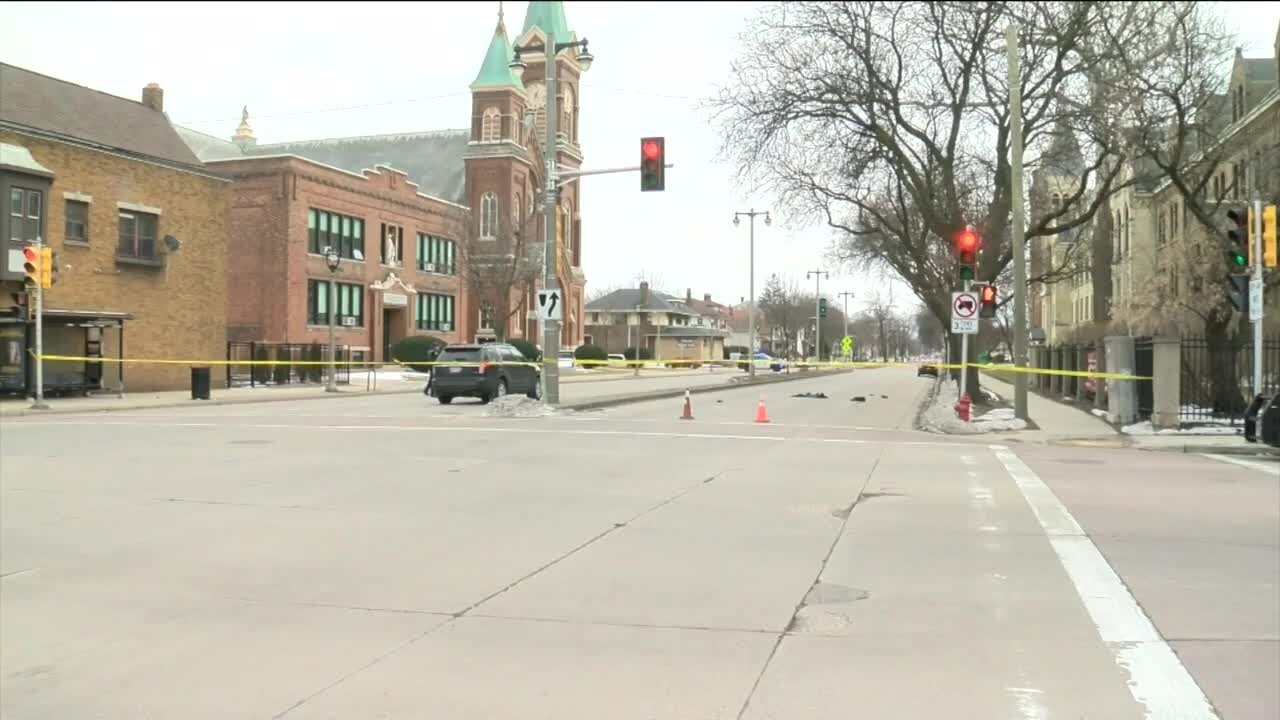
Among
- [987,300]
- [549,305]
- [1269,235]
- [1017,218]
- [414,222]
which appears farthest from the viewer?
[414,222]

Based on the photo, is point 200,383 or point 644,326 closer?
point 200,383

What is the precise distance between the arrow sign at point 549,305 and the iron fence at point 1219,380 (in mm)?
13564

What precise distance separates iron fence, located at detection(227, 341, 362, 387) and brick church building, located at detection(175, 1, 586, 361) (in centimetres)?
371

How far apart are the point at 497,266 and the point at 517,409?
37.5 m

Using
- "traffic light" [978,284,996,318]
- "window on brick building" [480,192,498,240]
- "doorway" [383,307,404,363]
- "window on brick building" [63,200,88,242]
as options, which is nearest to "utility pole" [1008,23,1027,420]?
"traffic light" [978,284,996,318]

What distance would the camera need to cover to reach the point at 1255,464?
15.2 meters

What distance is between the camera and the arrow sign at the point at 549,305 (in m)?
25.0

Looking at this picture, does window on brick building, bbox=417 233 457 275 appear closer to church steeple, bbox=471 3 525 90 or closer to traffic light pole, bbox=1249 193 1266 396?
church steeple, bbox=471 3 525 90

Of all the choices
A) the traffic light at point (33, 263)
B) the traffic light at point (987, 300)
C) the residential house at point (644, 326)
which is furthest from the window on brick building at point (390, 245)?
the residential house at point (644, 326)

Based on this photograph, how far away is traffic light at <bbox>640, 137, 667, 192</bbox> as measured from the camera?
23.1 m

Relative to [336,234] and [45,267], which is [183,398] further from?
[336,234]

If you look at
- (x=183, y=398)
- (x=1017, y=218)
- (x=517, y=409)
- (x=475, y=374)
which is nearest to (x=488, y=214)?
(x=183, y=398)

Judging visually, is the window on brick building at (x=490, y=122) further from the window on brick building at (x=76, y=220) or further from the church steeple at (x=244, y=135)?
the window on brick building at (x=76, y=220)

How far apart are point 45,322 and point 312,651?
30.5 meters
